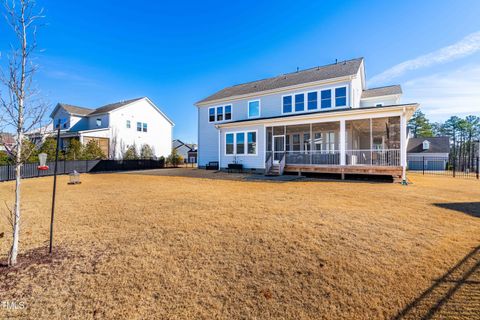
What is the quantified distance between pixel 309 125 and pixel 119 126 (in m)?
24.1

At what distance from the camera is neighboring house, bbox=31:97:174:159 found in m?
26.4

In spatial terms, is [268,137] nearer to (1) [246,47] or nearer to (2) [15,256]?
(1) [246,47]

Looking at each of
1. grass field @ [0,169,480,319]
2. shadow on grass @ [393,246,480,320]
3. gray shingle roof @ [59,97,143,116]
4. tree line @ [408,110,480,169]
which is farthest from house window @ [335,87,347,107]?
tree line @ [408,110,480,169]

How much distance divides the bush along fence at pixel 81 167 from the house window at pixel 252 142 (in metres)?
15.5


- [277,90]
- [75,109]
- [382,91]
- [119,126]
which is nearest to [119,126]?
[119,126]

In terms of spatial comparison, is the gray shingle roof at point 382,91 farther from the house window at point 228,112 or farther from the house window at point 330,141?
the house window at point 228,112

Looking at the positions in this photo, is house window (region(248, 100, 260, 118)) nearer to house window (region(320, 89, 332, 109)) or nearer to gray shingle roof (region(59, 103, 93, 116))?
house window (region(320, 89, 332, 109))

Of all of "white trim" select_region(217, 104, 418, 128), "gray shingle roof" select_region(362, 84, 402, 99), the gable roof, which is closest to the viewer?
"white trim" select_region(217, 104, 418, 128)

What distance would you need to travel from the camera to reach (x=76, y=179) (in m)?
13.0

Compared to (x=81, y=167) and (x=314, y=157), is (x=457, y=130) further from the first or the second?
(x=81, y=167)

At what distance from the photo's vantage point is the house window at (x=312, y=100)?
1707 centimetres

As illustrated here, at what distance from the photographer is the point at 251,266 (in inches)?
128

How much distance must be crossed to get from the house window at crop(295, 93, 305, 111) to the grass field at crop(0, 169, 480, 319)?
13011 mm

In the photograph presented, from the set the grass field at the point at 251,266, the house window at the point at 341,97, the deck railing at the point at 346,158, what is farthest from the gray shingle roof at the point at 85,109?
the grass field at the point at 251,266
